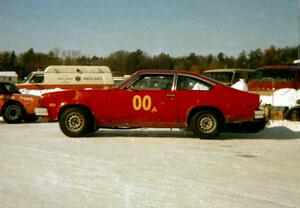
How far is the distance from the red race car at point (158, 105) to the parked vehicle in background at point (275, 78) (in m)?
21.9

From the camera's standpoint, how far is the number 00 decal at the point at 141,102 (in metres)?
7.76

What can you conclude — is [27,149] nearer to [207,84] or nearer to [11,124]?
[207,84]

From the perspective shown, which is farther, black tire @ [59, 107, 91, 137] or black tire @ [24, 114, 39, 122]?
black tire @ [24, 114, 39, 122]

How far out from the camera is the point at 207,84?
7836 mm

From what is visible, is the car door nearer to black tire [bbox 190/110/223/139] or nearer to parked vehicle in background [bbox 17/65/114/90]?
black tire [bbox 190/110/223/139]

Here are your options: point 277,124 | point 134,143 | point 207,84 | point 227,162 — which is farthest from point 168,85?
point 277,124

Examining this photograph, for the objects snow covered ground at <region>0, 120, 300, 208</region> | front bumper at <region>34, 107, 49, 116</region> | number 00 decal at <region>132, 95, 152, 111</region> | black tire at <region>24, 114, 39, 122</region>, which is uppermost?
number 00 decal at <region>132, 95, 152, 111</region>

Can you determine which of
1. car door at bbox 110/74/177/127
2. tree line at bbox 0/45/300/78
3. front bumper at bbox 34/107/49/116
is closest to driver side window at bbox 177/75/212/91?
car door at bbox 110/74/177/127

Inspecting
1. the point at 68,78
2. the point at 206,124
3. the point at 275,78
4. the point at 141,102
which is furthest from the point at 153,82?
the point at 275,78

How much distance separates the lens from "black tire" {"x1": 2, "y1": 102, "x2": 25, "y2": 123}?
11.2 metres

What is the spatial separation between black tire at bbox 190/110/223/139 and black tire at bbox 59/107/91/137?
7.48ft

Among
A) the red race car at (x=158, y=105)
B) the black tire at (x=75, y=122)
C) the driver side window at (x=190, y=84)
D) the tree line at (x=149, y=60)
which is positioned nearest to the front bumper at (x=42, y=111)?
the red race car at (x=158, y=105)

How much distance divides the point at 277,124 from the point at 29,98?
743 cm

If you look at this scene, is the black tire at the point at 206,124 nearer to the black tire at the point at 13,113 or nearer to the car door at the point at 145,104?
the car door at the point at 145,104
